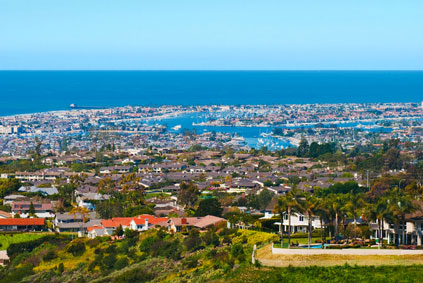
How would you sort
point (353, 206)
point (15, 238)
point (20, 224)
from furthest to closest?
point (20, 224)
point (15, 238)
point (353, 206)

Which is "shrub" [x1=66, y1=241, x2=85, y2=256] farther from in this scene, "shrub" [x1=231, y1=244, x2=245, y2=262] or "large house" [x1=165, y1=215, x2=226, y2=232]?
"shrub" [x1=231, y1=244, x2=245, y2=262]

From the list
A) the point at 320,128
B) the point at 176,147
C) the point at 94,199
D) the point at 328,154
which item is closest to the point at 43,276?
the point at 94,199

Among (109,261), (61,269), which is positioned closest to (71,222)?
(61,269)

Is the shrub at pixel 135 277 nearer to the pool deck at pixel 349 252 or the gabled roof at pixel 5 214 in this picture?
the pool deck at pixel 349 252

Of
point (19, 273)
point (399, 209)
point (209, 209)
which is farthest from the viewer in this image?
point (209, 209)

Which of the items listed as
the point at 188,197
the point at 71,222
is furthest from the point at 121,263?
the point at 188,197

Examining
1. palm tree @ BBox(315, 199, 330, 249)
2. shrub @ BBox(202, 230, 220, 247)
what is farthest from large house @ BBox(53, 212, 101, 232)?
palm tree @ BBox(315, 199, 330, 249)

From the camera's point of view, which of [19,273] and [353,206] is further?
[19,273]

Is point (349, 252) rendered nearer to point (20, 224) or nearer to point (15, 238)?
point (15, 238)

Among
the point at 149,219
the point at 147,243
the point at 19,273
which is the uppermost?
the point at 149,219

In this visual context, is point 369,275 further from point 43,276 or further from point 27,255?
point 27,255

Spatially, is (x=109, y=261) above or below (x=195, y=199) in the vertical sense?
below
